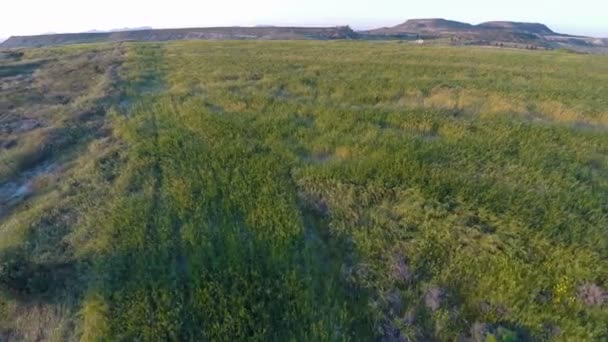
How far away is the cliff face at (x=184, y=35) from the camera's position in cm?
9144

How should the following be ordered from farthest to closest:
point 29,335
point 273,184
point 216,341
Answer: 1. point 273,184
2. point 29,335
3. point 216,341

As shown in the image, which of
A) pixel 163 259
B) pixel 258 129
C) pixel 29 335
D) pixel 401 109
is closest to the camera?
pixel 29 335

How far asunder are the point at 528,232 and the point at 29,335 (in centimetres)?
746

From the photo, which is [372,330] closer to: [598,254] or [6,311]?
[598,254]

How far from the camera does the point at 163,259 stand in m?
6.58

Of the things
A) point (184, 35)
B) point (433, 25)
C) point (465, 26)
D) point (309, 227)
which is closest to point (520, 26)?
point (465, 26)

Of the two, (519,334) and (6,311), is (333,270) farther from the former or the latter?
(6,311)

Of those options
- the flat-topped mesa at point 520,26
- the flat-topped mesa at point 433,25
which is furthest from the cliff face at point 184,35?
the flat-topped mesa at point 520,26

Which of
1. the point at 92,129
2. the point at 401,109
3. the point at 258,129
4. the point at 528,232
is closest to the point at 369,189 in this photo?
the point at 528,232

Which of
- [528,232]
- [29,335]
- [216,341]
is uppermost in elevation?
[528,232]

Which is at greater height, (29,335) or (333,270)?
(333,270)

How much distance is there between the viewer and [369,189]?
821cm

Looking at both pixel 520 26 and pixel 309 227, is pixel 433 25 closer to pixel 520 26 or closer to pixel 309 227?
pixel 520 26

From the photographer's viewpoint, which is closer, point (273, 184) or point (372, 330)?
point (372, 330)
